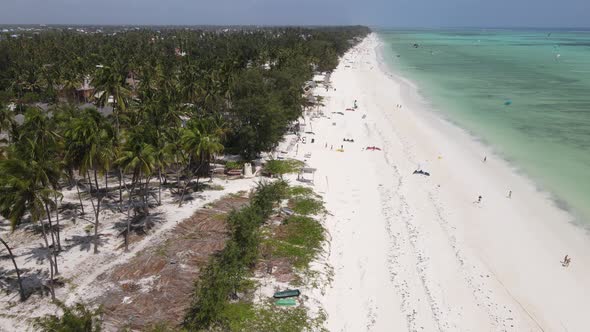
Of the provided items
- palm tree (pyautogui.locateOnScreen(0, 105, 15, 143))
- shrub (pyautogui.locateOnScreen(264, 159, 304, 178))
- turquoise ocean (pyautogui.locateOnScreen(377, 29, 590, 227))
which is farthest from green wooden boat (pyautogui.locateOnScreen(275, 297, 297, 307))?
palm tree (pyautogui.locateOnScreen(0, 105, 15, 143))

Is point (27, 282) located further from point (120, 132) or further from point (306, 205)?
point (306, 205)

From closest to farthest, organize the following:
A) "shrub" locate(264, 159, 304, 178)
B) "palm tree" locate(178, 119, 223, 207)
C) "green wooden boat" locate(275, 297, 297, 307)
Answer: "green wooden boat" locate(275, 297, 297, 307), "palm tree" locate(178, 119, 223, 207), "shrub" locate(264, 159, 304, 178)

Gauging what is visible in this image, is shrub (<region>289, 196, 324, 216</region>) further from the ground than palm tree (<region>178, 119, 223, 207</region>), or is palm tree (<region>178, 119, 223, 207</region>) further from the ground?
palm tree (<region>178, 119, 223, 207</region>)

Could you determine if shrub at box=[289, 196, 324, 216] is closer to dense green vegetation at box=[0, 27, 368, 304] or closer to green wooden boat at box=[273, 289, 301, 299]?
dense green vegetation at box=[0, 27, 368, 304]

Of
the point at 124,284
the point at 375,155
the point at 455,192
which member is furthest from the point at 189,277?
the point at 375,155

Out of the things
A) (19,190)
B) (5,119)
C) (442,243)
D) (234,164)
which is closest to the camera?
(19,190)

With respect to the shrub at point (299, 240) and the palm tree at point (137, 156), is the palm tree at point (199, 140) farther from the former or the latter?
the shrub at point (299, 240)

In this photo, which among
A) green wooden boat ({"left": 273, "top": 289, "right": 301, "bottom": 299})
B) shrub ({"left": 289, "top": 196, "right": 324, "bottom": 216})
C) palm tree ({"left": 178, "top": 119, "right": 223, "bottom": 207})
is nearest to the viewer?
green wooden boat ({"left": 273, "top": 289, "right": 301, "bottom": 299})

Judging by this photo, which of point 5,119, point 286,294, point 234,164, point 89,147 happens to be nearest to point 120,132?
point 5,119

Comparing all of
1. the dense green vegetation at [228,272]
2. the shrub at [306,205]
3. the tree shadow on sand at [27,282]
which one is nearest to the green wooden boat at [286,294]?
the dense green vegetation at [228,272]
